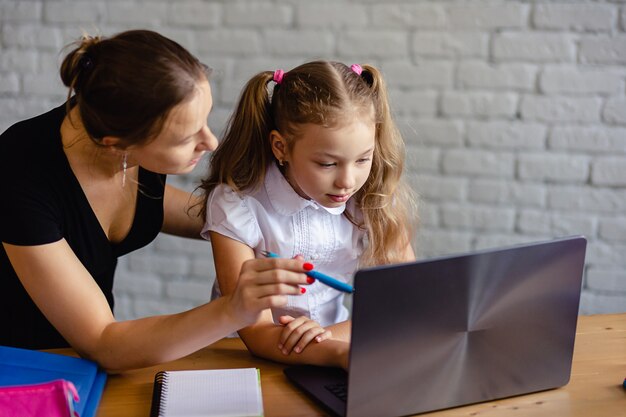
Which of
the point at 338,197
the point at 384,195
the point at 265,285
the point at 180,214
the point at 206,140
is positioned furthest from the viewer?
the point at 180,214

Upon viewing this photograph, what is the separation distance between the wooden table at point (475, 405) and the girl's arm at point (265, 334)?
2 centimetres

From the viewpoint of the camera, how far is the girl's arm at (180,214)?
1.68 meters

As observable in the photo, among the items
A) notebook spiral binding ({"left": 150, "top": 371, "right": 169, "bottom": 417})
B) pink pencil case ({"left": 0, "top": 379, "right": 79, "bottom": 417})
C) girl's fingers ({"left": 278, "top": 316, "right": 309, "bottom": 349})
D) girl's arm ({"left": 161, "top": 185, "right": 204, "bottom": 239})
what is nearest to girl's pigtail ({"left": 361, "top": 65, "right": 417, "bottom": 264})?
girl's fingers ({"left": 278, "top": 316, "right": 309, "bottom": 349})

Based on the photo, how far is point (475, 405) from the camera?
1127 mm

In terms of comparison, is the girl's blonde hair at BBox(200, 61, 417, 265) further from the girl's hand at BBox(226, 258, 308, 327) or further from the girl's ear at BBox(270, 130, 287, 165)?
the girl's hand at BBox(226, 258, 308, 327)

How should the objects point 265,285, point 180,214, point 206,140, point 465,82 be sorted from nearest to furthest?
1. point 265,285
2. point 206,140
3. point 180,214
4. point 465,82

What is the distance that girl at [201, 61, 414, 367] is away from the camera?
1.32 metres

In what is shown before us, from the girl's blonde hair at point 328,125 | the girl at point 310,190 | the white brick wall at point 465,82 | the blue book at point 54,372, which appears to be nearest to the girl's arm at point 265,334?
the girl at point 310,190

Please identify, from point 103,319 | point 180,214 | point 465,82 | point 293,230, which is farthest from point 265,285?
point 465,82

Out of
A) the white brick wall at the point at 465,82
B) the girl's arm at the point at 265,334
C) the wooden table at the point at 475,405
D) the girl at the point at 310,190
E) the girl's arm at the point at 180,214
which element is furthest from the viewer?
the white brick wall at the point at 465,82

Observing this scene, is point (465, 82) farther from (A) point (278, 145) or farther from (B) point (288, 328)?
(B) point (288, 328)

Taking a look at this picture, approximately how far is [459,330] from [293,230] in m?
0.53

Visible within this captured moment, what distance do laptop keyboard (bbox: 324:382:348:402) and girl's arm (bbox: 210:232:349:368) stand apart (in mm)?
41

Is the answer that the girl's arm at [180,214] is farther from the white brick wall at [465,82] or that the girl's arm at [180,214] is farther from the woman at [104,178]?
the white brick wall at [465,82]
